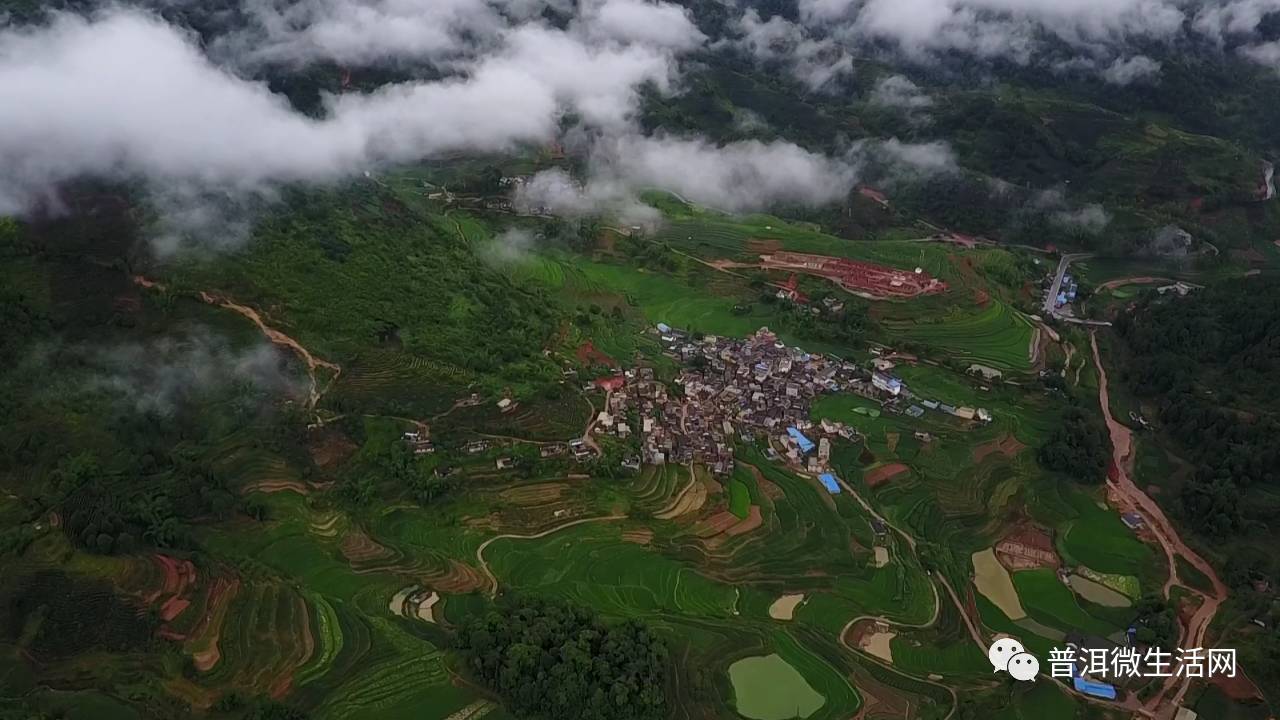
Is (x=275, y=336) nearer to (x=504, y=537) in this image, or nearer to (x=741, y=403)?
(x=504, y=537)

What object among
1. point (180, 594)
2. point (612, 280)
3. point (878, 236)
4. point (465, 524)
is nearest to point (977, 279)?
point (878, 236)

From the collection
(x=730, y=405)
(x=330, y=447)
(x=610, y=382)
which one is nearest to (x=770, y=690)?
(x=730, y=405)

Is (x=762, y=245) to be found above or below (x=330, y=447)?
above

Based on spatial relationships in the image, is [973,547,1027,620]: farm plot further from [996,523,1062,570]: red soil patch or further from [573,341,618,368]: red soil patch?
[573,341,618,368]: red soil patch

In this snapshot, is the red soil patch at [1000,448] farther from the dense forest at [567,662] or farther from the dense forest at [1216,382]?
the dense forest at [567,662]

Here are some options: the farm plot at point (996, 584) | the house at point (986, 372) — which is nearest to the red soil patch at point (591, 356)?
the house at point (986, 372)

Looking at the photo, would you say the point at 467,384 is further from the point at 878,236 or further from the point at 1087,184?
the point at 1087,184
